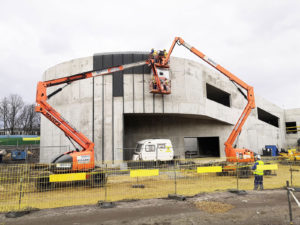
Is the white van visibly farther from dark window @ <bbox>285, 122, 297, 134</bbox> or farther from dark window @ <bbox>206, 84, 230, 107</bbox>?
dark window @ <bbox>285, 122, 297, 134</bbox>

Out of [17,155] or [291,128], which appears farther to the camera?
[291,128]

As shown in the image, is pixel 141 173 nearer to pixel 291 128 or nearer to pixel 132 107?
pixel 132 107

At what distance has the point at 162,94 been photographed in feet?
65.0

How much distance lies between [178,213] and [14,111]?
58.2 m

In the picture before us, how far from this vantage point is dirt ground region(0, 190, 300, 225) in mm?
6129

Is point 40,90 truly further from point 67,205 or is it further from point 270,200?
point 270,200

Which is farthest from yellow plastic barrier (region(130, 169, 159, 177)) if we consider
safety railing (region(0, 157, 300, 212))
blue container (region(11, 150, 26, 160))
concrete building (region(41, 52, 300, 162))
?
blue container (region(11, 150, 26, 160))

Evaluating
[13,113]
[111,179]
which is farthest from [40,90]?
[13,113]

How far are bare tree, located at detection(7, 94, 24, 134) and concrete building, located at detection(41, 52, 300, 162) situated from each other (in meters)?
38.2

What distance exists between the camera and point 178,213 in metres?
6.78

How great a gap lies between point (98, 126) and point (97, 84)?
3793 mm

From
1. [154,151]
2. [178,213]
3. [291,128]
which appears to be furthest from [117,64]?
[291,128]

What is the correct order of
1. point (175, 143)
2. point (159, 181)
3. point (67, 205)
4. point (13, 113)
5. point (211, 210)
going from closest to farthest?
point (211, 210) → point (67, 205) → point (159, 181) → point (175, 143) → point (13, 113)

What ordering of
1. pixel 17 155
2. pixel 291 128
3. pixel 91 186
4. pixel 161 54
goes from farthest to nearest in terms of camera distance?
1. pixel 291 128
2. pixel 17 155
3. pixel 161 54
4. pixel 91 186
